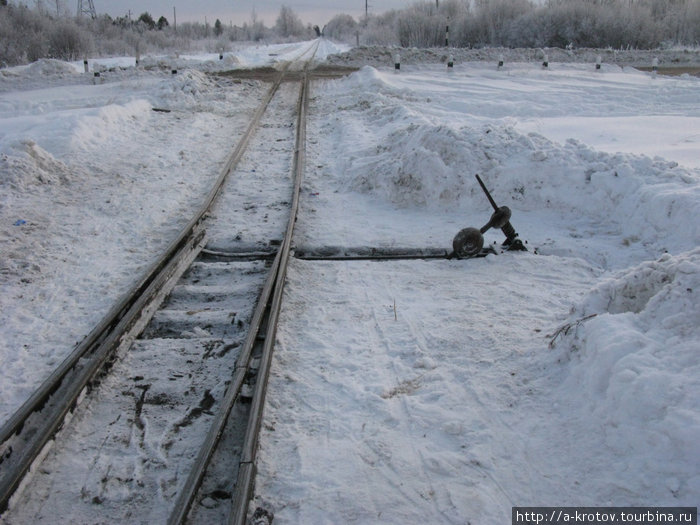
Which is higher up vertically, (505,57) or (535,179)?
(505,57)

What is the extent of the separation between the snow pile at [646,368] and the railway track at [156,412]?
2.27 m

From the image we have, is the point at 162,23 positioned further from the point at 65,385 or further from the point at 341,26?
the point at 65,385

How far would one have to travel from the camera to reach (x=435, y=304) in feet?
17.3

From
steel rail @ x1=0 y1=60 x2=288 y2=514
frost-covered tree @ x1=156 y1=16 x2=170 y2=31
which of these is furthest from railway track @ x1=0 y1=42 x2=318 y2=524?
frost-covered tree @ x1=156 y1=16 x2=170 y2=31

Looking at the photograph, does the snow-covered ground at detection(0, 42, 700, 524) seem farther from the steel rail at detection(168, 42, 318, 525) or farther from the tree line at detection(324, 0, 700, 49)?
the tree line at detection(324, 0, 700, 49)

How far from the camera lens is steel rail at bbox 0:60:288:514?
3162 mm

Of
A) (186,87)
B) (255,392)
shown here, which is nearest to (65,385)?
(255,392)

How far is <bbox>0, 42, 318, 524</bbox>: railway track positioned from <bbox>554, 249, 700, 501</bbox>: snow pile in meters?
2.27

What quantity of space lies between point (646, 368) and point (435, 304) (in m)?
2.18

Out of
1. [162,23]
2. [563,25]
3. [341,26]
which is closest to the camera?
[563,25]

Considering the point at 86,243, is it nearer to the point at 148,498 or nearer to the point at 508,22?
the point at 148,498

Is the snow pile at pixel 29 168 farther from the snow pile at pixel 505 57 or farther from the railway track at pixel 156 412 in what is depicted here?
the snow pile at pixel 505 57

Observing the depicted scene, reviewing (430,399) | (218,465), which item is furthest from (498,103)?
(218,465)

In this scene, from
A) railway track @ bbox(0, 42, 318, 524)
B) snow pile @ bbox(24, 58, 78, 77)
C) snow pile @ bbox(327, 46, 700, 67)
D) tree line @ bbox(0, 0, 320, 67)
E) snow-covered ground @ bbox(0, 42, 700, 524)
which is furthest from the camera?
tree line @ bbox(0, 0, 320, 67)
